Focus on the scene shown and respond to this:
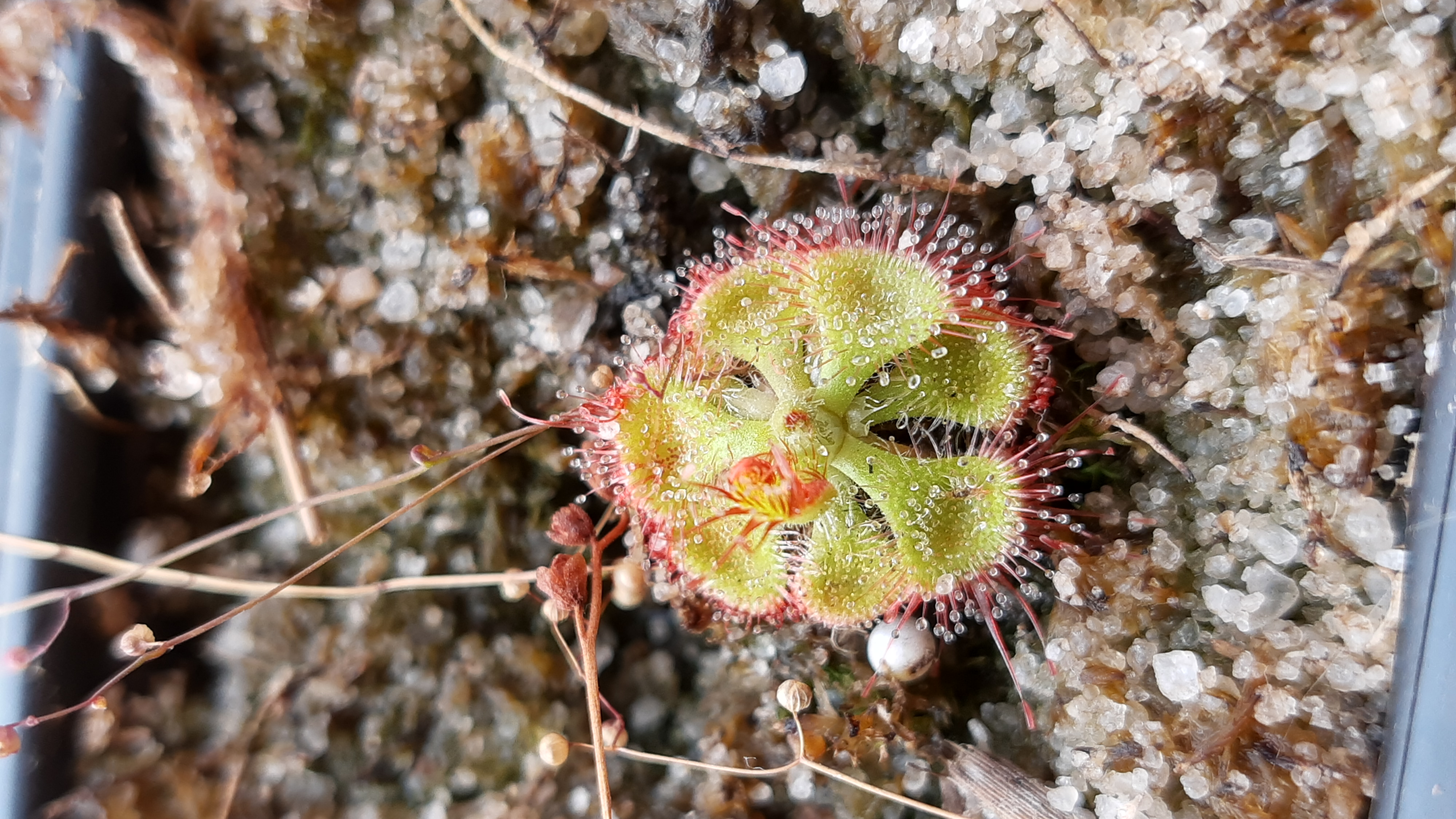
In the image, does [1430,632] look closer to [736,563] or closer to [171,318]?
[736,563]

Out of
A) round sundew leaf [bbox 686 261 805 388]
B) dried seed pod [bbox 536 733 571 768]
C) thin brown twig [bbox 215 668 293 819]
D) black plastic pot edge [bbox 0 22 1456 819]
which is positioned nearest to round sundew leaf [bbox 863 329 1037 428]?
round sundew leaf [bbox 686 261 805 388]

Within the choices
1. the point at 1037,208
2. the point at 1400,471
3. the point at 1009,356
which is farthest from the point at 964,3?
the point at 1400,471

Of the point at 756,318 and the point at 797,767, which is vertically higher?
the point at 756,318

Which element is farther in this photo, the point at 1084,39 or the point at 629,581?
the point at 629,581

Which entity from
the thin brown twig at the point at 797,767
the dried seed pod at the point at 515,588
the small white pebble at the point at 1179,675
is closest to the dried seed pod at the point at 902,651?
the thin brown twig at the point at 797,767

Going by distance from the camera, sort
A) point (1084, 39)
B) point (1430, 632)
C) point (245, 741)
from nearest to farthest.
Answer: point (1430, 632) < point (1084, 39) < point (245, 741)

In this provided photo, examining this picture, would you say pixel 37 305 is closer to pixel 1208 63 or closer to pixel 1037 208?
pixel 1037 208

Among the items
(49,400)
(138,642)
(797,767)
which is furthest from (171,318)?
(797,767)

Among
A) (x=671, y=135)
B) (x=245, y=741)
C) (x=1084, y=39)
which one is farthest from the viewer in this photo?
(x=245, y=741)

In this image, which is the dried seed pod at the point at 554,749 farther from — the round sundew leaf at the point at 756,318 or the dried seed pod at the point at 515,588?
the round sundew leaf at the point at 756,318
